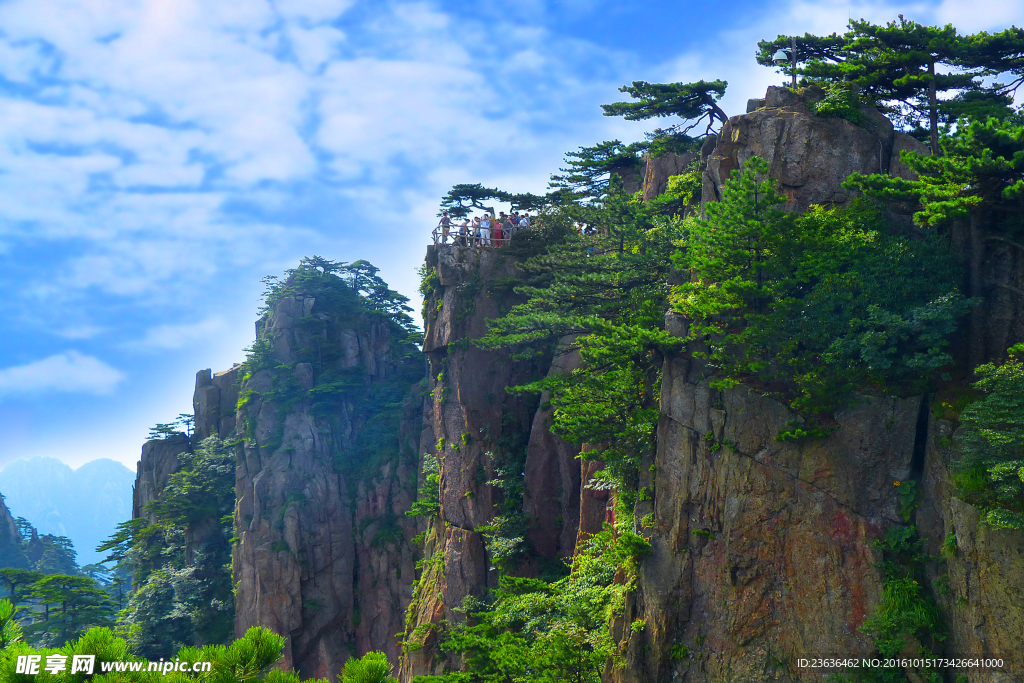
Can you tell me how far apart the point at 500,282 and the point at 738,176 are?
15.5 meters

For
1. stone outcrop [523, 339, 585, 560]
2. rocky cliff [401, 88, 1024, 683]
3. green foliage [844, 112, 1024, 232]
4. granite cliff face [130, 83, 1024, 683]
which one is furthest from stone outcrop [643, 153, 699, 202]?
green foliage [844, 112, 1024, 232]

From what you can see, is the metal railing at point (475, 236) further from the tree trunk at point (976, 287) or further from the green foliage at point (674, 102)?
the tree trunk at point (976, 287)

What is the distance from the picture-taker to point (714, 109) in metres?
28.7

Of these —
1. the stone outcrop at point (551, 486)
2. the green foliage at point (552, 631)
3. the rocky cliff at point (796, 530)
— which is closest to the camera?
the rocky cliff at point (796, 530)

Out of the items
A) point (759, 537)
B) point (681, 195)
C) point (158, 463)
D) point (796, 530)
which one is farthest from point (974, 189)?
point (158, 463)

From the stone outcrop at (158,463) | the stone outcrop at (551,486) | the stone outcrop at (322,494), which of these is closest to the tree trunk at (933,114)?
the stone outcrop at (551,486)

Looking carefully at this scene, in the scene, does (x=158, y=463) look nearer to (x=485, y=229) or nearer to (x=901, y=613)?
(x=485, y=229)

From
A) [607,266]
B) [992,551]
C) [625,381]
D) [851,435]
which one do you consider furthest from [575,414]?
[992,551]

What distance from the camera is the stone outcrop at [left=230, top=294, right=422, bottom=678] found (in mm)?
39000

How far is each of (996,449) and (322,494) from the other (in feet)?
120

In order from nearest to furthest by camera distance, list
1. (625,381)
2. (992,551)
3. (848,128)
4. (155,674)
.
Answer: (155,674) < (992,551) < (848,128) < (625,381)

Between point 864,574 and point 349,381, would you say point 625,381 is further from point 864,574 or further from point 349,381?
point 349,381

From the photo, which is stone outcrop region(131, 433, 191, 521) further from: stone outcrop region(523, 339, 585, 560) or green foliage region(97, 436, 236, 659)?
stone outcrop region(523, 339, 585, 560)

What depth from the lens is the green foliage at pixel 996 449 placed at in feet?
41.8
